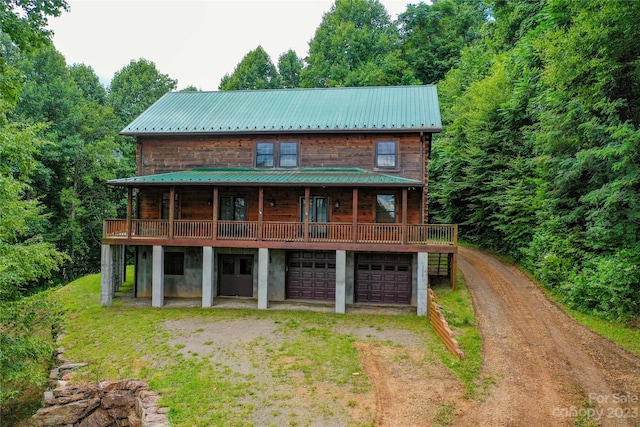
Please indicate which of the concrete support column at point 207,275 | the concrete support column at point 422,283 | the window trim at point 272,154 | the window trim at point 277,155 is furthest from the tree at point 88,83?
the concrete support column at point 422,283

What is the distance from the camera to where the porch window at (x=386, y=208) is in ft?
56.2

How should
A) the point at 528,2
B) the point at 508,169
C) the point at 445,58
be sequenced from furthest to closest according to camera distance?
the point at 445,58, the point at 528,2, the point at 508,169

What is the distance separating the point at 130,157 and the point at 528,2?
33638mm

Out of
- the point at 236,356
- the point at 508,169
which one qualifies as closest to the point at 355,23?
the point at 508,169

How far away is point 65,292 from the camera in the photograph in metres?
19.8

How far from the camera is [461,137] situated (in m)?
27.7

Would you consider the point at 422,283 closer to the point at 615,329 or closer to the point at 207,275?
the point at 615,329

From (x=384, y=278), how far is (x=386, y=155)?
5.73 meters

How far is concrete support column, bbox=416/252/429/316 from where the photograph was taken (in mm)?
15182

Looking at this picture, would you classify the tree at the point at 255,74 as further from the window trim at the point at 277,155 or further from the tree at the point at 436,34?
the window trim at the point at 277,155

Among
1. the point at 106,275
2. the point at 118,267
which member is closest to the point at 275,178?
the point at 106,275

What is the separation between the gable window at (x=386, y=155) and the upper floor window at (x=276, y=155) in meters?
3.96

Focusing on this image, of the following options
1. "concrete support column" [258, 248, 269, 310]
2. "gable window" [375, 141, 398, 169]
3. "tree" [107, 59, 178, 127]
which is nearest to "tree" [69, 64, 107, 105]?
"tree" [107, 59, 178, 127]

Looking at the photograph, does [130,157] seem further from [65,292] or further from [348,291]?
[348,291]
